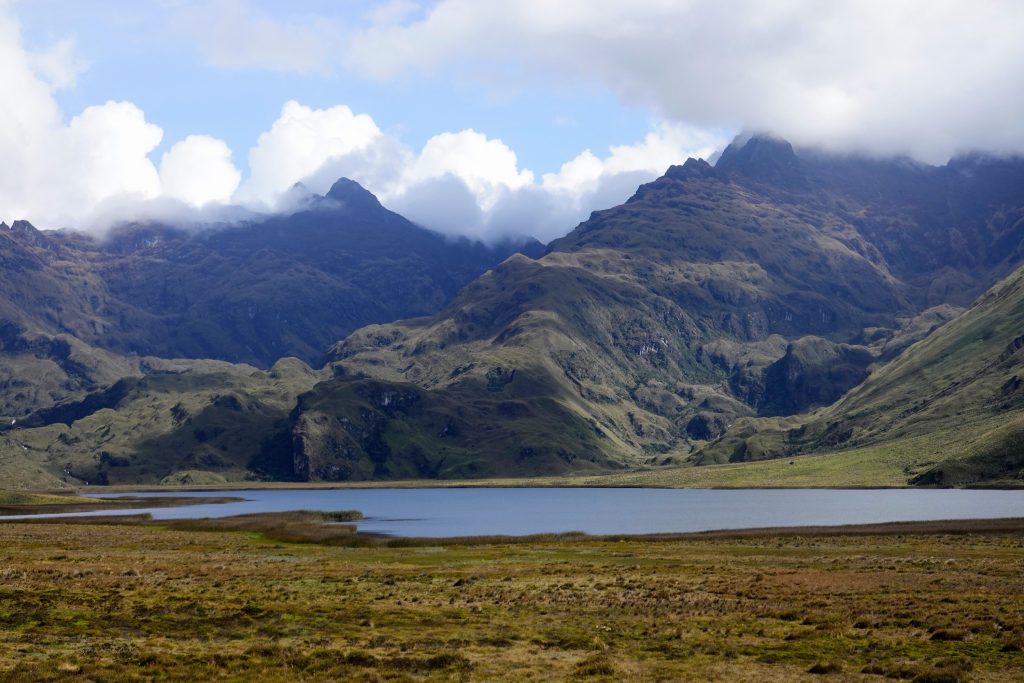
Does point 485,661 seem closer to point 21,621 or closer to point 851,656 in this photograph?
point 851,656

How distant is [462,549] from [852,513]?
327ft

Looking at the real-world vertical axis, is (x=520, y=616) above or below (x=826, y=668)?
below

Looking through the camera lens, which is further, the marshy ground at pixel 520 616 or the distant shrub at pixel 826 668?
the marshy ground at pixel 520 616

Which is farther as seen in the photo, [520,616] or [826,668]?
[520,616]

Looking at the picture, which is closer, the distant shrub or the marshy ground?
the distant shrub

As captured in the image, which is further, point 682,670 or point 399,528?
point 399,528

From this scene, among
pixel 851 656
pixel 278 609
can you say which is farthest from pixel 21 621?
pixel 851 656

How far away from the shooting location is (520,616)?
187ft

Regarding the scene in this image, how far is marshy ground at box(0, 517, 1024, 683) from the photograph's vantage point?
138 feet

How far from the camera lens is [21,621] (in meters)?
52.2

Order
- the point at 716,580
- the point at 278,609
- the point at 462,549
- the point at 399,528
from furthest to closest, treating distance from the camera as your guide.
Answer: the point at 399,528
the point at 462,549
the point at 716,580
the point at 278,609

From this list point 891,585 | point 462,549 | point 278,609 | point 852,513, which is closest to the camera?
point 278,609

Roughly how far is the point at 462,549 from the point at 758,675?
73737 millimetres

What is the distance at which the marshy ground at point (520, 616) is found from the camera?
138ft
